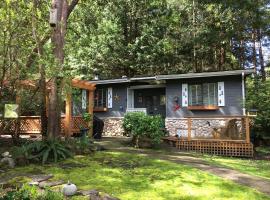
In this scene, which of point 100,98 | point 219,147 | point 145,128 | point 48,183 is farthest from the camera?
point 100,98

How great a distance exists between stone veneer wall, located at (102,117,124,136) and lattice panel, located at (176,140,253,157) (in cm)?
515

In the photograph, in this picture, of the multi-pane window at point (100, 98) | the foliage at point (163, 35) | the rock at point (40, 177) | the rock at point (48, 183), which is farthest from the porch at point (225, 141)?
the foliage at point (163, 35)

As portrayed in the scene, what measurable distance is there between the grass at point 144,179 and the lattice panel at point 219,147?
182 inches

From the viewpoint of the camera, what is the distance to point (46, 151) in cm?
881

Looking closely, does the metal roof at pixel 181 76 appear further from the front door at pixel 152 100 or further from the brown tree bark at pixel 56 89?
the brown tree bark at pixel 56 89

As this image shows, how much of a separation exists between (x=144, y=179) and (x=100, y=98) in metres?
12.4

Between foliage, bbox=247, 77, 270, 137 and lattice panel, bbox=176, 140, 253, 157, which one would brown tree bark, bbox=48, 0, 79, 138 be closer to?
lattice panel, bbox=176, 140, 253, 157

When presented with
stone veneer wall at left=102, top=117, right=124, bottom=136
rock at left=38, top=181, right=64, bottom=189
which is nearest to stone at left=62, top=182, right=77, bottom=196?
rock at left=38, top=181, right=64, bottom=189

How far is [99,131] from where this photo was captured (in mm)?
14422

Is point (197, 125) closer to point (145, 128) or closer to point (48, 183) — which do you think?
point (145, 128)

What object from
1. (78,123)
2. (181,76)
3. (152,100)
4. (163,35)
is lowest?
(78,123)

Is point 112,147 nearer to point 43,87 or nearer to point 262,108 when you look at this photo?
point 43,87

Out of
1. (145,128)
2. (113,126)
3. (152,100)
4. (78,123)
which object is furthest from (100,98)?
(145,128)

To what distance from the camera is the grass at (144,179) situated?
588cm
